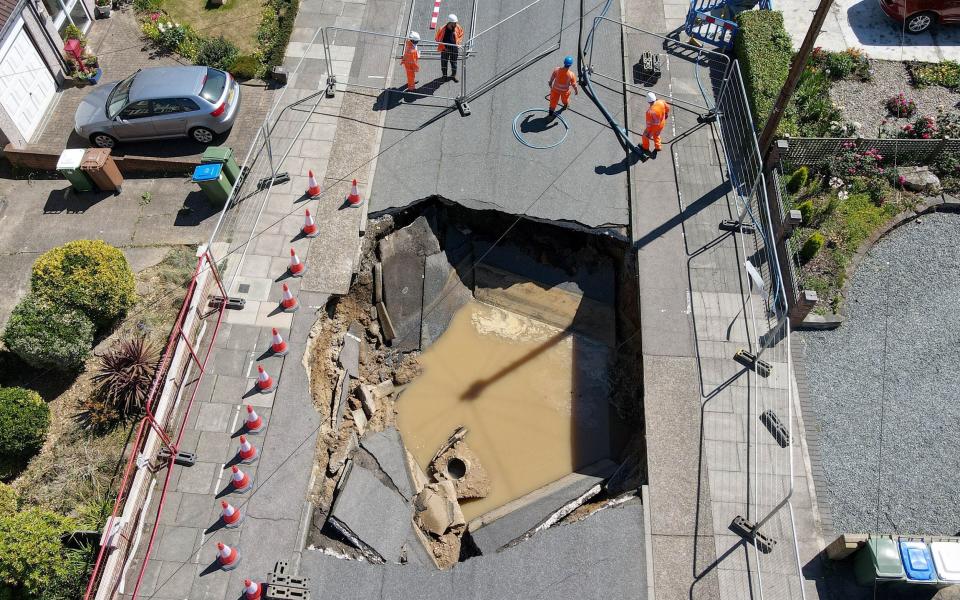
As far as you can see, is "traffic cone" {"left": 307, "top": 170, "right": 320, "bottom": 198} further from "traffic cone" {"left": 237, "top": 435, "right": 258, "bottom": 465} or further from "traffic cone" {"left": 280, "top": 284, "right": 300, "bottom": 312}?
"traffic cone" {"left": 237, "top": 435, "right": 258, "bottom": 465}

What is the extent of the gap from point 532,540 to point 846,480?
19.2 feet

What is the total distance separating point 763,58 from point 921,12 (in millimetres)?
5539

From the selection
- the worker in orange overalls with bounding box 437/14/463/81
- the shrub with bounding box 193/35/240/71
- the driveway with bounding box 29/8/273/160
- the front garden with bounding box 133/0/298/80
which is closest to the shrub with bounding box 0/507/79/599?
the driveway with bounding box 29/8/273/160

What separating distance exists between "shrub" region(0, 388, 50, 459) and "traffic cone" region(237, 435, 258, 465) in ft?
12.1

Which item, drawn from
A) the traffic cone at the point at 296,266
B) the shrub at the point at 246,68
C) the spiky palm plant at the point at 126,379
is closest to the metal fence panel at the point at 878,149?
the traffic cone at the point at 296,266

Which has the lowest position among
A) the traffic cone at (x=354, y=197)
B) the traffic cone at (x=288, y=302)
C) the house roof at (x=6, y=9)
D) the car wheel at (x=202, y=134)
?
the traffic cone at (x=288, y=302)

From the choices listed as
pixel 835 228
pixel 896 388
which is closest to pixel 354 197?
pixel 835 228

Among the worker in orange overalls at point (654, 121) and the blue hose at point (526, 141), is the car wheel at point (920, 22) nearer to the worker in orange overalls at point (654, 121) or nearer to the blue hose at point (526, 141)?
the worker in orange overalls at point (654, 121)

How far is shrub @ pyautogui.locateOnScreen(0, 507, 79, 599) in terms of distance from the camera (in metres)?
10.7

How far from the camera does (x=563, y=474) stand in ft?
43.6

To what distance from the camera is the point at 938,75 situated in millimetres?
18406

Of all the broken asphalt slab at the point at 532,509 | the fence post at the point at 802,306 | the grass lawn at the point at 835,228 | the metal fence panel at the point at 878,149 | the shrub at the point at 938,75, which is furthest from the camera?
the shrub at the point at 938,75

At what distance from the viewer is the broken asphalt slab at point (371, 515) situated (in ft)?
38.1

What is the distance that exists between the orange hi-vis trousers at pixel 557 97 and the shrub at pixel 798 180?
5402 mm
